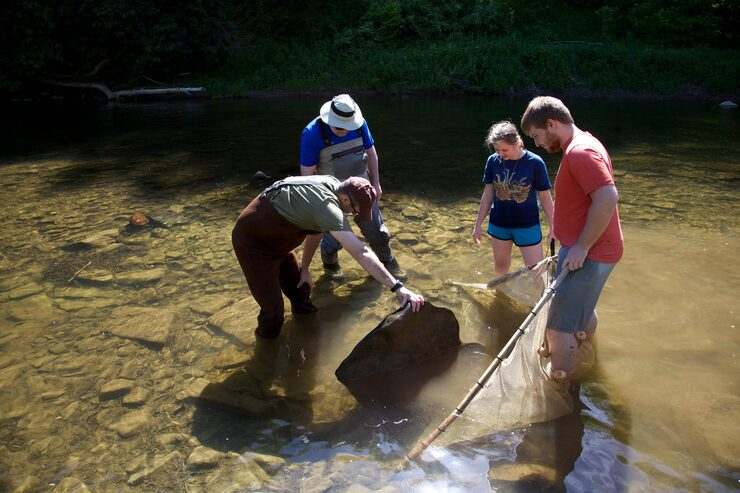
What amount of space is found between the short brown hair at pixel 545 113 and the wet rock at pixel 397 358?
5.03 feet

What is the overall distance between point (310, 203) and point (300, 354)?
1457 mm

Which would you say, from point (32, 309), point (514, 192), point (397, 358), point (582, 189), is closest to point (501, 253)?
point (514, 192)

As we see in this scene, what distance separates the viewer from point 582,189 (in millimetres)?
3447

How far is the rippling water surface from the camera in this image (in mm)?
3650

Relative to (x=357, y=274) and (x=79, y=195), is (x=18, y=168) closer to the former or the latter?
(x=79, y=195)

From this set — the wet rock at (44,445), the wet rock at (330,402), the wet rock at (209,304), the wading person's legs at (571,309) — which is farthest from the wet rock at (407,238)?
the wet rock at (44,445)

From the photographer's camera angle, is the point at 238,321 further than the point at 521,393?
Yes

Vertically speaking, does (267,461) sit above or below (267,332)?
below

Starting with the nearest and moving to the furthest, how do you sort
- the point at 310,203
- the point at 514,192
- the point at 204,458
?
the point at 204,458
the point at 310,203
the point at 514,192

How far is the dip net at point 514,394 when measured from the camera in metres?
3.49

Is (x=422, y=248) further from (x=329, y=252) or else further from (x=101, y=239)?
(x=101, y=239)

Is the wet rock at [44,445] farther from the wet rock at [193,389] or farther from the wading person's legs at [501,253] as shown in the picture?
the wading person's legs at [501,253]

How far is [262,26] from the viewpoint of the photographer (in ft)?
89.3

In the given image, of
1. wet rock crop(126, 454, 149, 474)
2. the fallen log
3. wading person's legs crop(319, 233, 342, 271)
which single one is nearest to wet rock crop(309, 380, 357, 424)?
wet rock crop(126, 454, 149, 474)
